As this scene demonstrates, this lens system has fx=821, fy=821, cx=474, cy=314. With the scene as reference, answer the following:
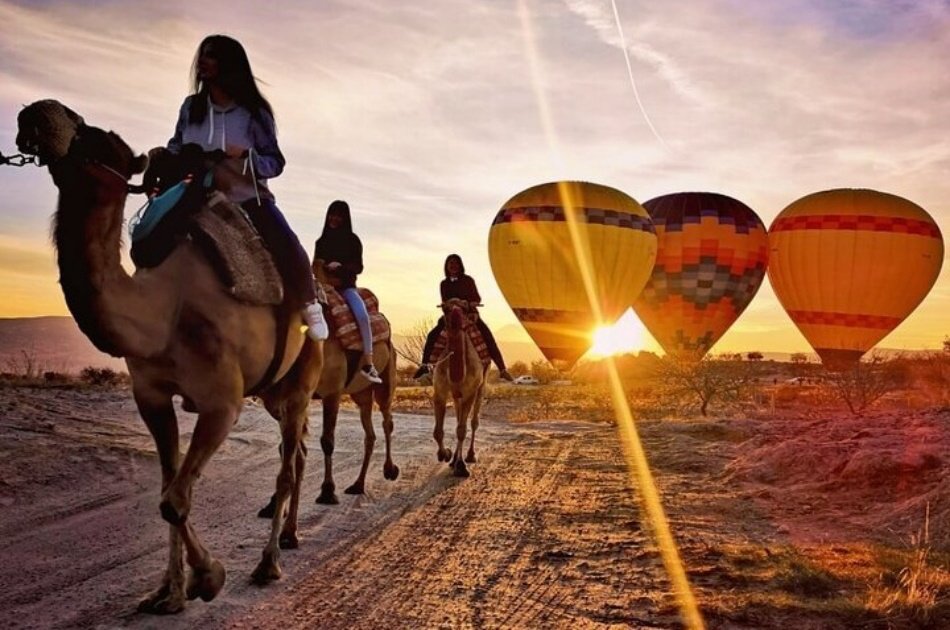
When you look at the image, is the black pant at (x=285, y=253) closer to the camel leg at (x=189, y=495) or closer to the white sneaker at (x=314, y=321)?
the white sneaker at (x=314, y=321)

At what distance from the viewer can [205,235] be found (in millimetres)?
5523

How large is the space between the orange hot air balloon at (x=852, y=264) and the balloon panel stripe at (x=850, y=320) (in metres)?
0.04

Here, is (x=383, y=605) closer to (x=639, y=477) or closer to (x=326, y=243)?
(x=326, y=243)

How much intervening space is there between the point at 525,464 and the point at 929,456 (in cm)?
609

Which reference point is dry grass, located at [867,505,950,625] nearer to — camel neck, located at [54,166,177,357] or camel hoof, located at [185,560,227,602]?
camel hoof, located at [185,560,227,602]

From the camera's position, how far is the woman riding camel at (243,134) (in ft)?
20.2

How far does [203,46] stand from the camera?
20.1 ft

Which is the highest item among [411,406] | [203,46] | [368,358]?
[203,46]

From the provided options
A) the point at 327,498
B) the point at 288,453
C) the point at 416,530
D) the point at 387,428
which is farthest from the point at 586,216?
the point at 288,453

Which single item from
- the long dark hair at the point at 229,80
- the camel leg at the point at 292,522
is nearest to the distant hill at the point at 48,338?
the camel leg at the point at 292,522

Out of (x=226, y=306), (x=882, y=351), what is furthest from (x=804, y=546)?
(x=882, y=351)

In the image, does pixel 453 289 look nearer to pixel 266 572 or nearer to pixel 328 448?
pixel 328 448

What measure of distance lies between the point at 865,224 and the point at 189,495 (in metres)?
39.5

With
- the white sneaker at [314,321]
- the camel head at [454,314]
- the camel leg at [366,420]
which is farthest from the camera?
the camel head at [454,314]
